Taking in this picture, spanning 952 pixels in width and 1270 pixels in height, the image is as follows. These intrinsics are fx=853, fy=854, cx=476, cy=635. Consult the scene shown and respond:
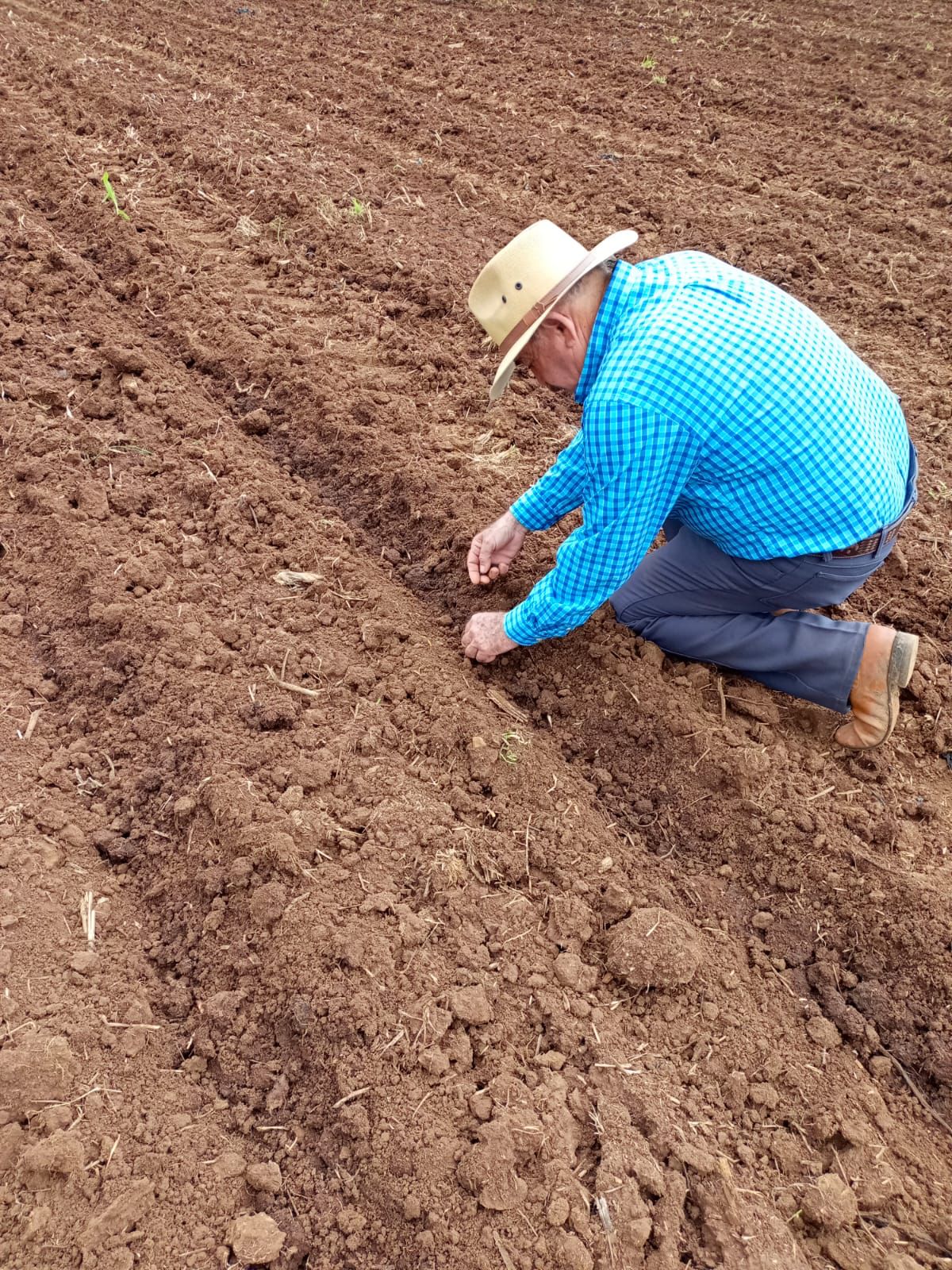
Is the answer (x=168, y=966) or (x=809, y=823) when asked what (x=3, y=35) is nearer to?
(x=168, y=966)

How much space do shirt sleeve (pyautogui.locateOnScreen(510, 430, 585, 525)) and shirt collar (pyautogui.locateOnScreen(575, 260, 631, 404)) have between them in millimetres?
432

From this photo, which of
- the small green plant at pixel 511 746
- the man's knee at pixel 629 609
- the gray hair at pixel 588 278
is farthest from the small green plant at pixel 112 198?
the small green plant at pixel 511 746

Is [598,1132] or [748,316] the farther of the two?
[748,316]

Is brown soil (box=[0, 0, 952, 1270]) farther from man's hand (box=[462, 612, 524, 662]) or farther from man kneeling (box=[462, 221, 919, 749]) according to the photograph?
man kneeling (box=[462, 221, 919, 749])

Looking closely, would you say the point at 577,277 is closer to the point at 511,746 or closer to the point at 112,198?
the point at 511,746

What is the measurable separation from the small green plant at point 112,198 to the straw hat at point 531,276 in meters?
3.86

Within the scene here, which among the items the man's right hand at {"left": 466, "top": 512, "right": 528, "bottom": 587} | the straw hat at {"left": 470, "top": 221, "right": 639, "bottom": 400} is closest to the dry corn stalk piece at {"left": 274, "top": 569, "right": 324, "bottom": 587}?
the man's right hand at {"left": 466, "top": 512, "right": 528, "bottom": 587}

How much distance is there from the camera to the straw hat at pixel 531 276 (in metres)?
2.51

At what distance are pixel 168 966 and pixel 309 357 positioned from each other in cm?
314

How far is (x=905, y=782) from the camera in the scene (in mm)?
3102

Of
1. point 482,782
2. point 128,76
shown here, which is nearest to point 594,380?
point 482,782

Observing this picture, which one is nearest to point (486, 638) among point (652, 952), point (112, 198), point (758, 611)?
point (758, 611)

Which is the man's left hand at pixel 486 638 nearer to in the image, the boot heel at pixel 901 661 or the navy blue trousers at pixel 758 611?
the navy blue trousers at pixel 758 611

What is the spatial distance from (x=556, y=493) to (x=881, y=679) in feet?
4.43
